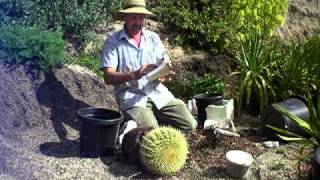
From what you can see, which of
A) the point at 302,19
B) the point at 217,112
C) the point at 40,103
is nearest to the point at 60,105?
the point at 40,103

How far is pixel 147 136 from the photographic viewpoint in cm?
463

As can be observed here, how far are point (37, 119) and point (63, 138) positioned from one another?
36cm

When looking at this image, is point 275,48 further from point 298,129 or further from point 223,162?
point 223,162

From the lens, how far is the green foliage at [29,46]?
220 inches

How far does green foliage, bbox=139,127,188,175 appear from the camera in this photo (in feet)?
15.1

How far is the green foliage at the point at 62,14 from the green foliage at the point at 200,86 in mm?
1314

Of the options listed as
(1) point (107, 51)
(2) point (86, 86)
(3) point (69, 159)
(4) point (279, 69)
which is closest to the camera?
(3) point (69, 159)

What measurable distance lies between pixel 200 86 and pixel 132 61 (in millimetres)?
1499

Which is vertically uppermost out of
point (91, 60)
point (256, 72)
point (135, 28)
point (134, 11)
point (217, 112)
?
point (134, 11)

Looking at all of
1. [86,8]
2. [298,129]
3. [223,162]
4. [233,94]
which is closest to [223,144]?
[223,162]

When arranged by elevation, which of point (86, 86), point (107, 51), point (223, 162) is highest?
point (107, 51)

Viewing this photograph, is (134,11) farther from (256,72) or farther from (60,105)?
(256,72)

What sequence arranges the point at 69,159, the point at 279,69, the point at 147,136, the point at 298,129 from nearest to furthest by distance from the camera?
the point at 147,136, the point at 69,159, the point at 298,129, the point at 279,69

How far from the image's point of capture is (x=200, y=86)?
666 centimetres
